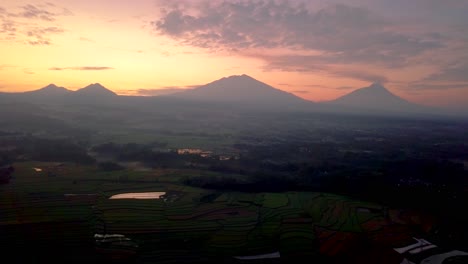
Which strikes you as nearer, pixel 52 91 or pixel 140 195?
pixel 140 195

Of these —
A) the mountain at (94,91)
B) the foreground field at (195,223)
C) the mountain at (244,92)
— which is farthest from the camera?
the mountain at (244,92)

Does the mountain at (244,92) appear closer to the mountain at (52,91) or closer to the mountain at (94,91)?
the mountain at (94,91)

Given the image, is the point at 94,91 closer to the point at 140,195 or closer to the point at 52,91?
the point at 52,91

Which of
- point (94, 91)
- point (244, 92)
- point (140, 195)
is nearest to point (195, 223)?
point (140, 195)

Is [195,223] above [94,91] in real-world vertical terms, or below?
below

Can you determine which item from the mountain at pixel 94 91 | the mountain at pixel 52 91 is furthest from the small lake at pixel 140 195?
the mountain at pixel 52 91

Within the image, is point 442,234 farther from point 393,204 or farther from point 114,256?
point 114,256

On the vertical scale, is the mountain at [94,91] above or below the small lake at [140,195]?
above
